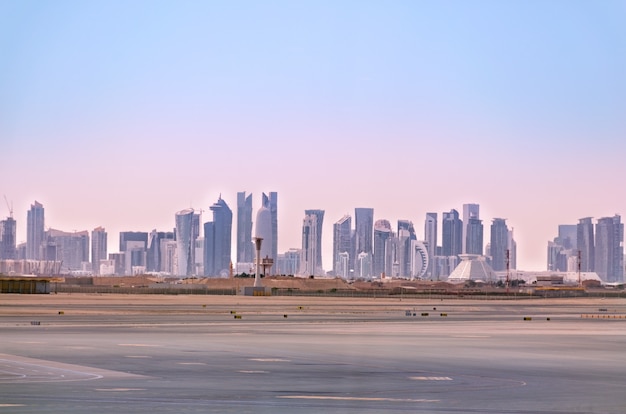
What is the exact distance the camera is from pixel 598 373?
35.6m

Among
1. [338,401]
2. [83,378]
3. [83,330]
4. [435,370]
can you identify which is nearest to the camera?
[338,401]

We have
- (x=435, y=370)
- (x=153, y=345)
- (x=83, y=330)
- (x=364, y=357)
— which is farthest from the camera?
(x=83, y=330)

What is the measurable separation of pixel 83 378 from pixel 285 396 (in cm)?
657

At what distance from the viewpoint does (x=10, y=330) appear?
197 feet

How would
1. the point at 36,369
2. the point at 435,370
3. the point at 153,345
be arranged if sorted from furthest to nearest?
1. the point at 153,345
2. the point at 435,370
3. the point at 36,369

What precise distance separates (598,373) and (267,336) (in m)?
24.4

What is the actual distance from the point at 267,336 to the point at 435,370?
22.4 meters

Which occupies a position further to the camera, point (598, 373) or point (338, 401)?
point (598, 373)

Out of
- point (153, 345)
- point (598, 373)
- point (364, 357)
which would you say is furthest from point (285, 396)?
point (153, 345)

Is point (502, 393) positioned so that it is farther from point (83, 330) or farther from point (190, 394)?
point (83, 330)

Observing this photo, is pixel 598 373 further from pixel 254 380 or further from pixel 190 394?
pixel 190 394

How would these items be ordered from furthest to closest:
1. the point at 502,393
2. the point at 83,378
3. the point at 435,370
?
the point at 435,370, the point at 83,378, the point at 502,393

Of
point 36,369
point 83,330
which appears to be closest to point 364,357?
point 36,369

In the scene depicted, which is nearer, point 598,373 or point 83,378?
point 83,378
